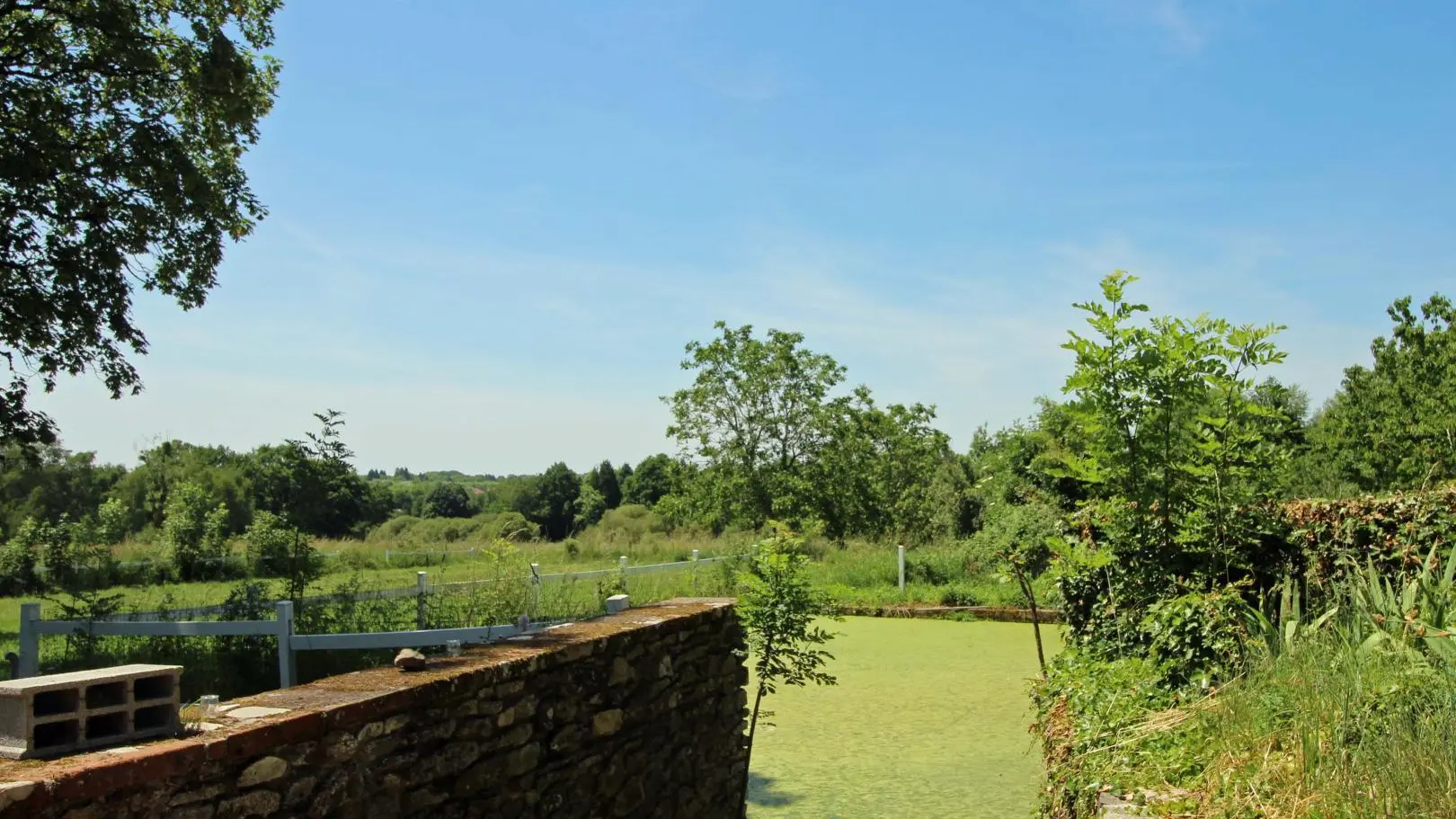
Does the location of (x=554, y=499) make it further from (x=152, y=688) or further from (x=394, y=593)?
(x=152, y=688)

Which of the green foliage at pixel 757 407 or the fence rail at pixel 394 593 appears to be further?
the green foliage at pixel 757 407

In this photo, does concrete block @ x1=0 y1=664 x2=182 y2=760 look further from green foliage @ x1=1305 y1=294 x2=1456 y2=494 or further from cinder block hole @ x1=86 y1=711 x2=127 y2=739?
green foliage @ x1=1305 y1=294 x2=1456 y2=494

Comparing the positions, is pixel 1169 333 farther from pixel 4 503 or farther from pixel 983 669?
pixel 4 503

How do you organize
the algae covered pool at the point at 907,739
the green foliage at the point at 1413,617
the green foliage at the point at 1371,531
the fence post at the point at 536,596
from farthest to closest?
1. the fence post at the point at 536,596
2. the algae covered pool at the point at 907,739
3. the green foliage at the point at 1371,531
4. the green foliage at the point at 1413,617

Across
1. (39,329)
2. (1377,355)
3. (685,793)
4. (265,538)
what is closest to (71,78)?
(39,329)

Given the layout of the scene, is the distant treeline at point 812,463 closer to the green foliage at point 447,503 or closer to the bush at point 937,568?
the bush at point 937,568

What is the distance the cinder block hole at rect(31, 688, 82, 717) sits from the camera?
248cm

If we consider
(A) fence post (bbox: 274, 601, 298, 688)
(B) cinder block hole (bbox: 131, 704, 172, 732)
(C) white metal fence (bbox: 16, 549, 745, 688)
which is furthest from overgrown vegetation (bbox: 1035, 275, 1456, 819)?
(A) fence post (bbox: 274, 601, 298, 688)

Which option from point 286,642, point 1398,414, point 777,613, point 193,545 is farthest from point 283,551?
point 1398,414

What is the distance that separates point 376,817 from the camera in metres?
3.24

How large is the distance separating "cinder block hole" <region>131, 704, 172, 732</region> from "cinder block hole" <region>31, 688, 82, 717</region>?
0.20 meters

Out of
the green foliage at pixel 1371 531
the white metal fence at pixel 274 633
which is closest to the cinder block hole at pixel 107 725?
the white metal fence at pixel 274 633

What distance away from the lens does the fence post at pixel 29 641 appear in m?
8.80

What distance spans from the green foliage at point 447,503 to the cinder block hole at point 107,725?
191ft
